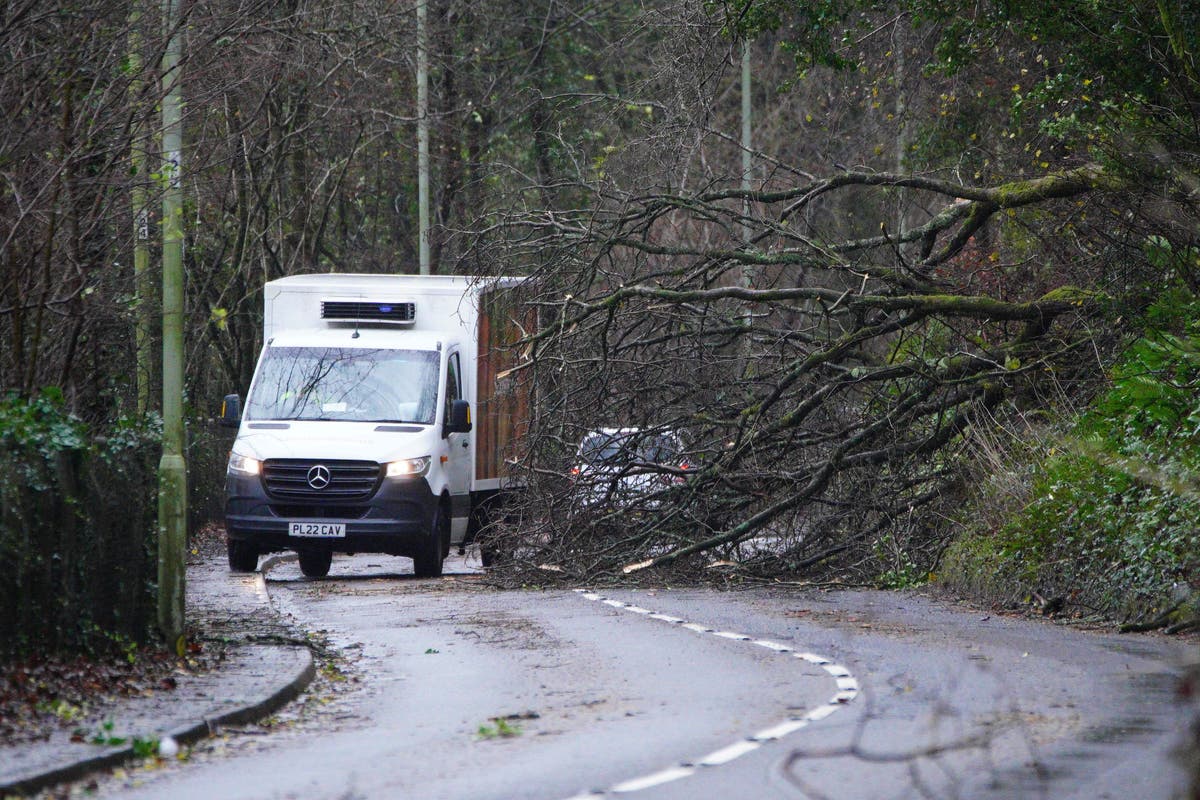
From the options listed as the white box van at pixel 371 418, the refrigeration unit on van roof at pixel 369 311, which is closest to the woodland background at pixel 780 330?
the white box van at pixel 371 418

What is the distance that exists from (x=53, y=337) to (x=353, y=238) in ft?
91.3

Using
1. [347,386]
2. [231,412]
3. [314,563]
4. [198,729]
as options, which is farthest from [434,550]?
[198,729]

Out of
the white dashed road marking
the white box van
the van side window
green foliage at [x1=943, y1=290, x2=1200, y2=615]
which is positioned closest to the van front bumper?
the white box van

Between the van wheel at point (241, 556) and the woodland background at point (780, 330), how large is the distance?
2.14 metres

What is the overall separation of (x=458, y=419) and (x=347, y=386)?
1376mm

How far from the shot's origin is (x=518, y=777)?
24.3 ft

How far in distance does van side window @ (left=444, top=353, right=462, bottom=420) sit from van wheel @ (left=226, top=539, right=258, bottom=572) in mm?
2732

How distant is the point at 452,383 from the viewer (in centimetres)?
2078

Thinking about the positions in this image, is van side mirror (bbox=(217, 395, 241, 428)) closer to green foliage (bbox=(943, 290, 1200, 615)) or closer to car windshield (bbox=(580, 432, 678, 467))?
car windshield (bbox=(580, 432, 678, 467))

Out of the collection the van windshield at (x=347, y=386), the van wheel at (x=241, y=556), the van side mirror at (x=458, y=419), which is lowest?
the van wheel at (x=241, y=556)

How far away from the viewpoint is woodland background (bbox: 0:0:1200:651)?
38.2 feet

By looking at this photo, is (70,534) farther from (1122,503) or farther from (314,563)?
(314,563)

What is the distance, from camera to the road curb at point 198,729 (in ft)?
23.5

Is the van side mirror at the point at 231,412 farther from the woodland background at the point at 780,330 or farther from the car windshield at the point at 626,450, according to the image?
the car windshield at the point at 626,450
